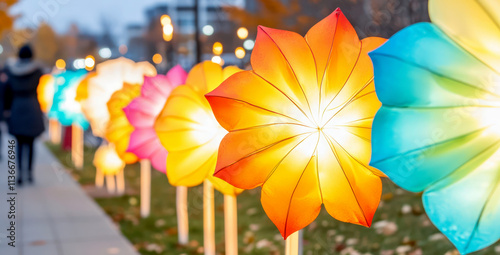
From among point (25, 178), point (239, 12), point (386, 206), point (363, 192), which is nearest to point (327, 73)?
point (363, 192)

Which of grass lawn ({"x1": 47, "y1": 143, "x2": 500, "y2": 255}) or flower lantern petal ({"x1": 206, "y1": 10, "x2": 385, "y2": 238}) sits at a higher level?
flower lantern petal ({"x1": 206, "y1": 10, "x2": 385, "y2": 238})

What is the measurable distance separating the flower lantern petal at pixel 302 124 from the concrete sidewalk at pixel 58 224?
339 centimetres

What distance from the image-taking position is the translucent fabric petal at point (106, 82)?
312 inches

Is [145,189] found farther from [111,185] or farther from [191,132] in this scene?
[191,132]

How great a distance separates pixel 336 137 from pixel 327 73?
32 centimetres

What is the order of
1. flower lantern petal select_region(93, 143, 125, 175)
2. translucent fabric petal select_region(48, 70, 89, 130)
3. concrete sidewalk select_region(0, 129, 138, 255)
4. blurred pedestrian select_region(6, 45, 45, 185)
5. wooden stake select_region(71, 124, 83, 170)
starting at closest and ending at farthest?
concrete sidewalk select_region(0, 129, 138, 255), flower lantern petal select_region(93, 143, 125, 175), blurred pedestrian select_region(6, 45, 45, 185), translucent fabric petal select_region(48, 70, 89, 130), wooden stake select_region(71, 124, 83, 170)

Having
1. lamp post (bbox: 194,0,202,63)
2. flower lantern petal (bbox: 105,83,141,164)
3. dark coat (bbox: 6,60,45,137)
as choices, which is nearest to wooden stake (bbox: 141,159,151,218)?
flower lantern petal (bbox: 105,83,141,164)

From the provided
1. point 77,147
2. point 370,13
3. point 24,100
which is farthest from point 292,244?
point 77,147

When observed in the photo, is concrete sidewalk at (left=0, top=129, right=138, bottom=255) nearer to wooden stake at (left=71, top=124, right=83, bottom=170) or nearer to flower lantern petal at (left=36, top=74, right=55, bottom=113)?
wooden stake at (left=71, top=124, right=83, bottom=170)

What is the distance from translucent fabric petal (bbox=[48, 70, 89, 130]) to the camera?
10484 millimetres

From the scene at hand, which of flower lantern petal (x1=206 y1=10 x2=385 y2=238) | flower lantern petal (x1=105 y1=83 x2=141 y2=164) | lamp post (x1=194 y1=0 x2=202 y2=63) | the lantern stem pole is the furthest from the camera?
lamp post (x1=194 y1=0 x2=202 y2=63)

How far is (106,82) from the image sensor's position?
26.4 feet

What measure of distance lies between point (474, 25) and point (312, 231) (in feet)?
15.3

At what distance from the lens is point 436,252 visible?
5340 millimetres
